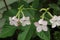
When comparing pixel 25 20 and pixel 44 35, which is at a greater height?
pixel 25 20

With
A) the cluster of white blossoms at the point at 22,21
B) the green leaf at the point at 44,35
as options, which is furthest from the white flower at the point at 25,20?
the green leaf at the point at 44,35

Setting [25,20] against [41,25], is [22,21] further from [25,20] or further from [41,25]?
[41,25]

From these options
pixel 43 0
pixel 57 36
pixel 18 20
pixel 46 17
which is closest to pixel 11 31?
pixel 18 20

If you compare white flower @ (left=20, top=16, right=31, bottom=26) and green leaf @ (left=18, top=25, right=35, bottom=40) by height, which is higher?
white flower @ (left=20, top=16, right=31, bottom=26)

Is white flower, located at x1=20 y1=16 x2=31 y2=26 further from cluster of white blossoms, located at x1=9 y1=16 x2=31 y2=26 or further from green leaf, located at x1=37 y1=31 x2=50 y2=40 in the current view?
green leaf, located at x1=37 y1=31 x2=50 y2=40

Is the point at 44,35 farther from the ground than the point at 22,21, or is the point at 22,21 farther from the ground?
the point at 22,21

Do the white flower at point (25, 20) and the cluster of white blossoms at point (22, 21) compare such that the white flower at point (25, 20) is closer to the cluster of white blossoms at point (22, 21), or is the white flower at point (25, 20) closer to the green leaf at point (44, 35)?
the cluster of white blossoms at point (22, 21)

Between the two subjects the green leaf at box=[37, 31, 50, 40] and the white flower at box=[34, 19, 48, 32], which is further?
the green leaf at box=[37, 31, 50, 40]

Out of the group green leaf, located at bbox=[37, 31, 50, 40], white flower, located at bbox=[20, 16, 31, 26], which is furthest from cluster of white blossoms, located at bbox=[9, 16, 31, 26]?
green leaf, located at bbox=[37, 31, 50, 40]

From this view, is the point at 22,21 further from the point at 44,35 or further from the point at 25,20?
the point at 44,35

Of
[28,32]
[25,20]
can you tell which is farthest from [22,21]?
[28,32]

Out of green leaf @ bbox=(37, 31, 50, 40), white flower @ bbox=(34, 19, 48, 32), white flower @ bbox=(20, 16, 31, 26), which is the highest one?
white flower @ bbox=(20, 16, 31, 26)
